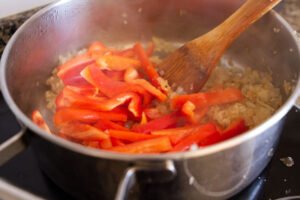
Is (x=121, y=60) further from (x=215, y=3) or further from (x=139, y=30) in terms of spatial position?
(x=215, y=3)

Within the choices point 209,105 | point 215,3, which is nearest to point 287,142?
point 209,105

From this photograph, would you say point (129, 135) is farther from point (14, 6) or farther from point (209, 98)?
point (14, 6)

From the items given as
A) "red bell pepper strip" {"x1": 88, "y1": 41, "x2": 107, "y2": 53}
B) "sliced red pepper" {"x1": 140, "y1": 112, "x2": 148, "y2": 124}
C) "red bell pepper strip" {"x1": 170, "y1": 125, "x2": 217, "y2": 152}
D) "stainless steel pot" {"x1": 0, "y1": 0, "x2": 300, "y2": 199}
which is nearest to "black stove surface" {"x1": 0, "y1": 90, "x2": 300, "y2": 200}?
"stainless steel pot" {"x1": 0, "y1": 0, "x2": 300, "y2": 199}

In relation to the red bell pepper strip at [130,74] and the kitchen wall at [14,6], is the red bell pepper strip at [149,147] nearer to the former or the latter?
the red bell pepper strip at [130,74]

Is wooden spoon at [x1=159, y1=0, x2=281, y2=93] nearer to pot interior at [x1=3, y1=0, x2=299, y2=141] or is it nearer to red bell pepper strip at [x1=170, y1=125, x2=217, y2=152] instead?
pot interior at [x1=3, y1=0, x2=299, y2=141]

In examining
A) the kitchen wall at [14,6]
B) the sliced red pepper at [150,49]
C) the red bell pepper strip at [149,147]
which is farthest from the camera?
the sliced red pepper at [150,49]

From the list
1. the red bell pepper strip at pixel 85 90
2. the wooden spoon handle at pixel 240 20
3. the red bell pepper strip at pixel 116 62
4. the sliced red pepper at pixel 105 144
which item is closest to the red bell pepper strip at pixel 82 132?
the sliced red pepper at pixel 105 144

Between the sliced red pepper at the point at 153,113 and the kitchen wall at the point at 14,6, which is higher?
the kitchen wall at the point at 14,6
